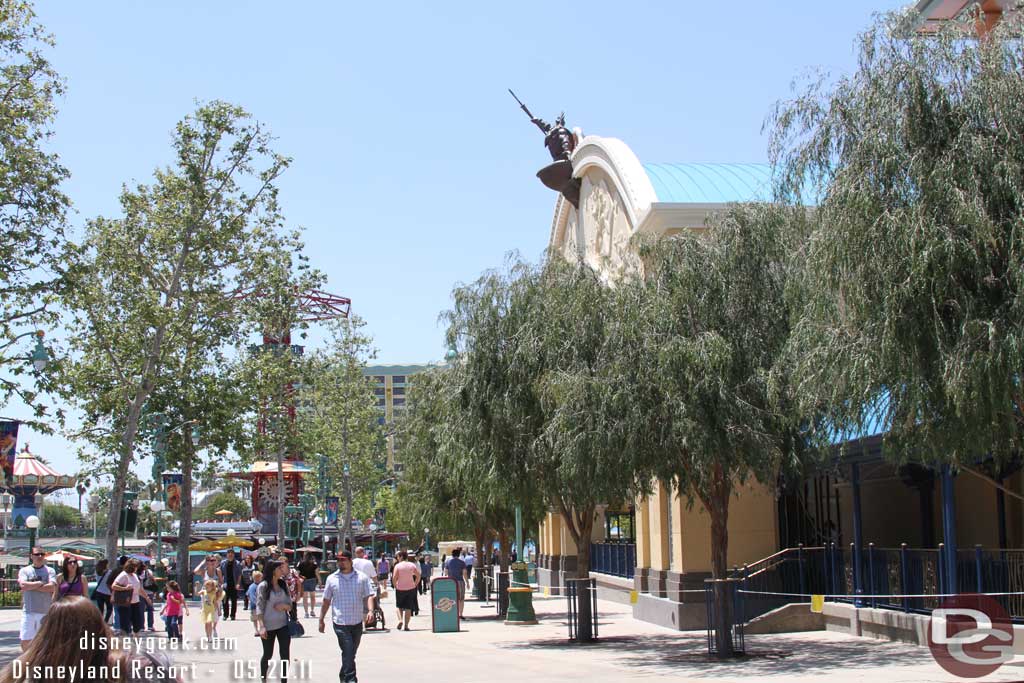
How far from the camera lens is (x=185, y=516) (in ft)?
139

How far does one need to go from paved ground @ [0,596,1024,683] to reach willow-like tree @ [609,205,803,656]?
1.36 metres

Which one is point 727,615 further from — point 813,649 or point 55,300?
point 55,300

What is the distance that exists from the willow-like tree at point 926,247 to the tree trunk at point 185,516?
102 feet

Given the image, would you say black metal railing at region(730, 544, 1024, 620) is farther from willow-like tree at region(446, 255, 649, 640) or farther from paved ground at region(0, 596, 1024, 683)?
willow-like tree at region(446, 255, 649, 640)

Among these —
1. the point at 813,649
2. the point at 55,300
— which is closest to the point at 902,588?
the point at 813,649

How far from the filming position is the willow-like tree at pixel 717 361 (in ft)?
50.7

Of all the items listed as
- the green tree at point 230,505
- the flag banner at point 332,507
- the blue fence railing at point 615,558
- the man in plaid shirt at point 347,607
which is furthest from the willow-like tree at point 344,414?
the green tree at point 230,505

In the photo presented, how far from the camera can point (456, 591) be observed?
22656 mm

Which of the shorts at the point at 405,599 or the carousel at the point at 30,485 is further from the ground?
the carousel at the point at 30,485

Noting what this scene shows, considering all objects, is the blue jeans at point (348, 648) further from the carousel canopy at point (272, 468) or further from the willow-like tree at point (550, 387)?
the carousel canopy at point (272, 468)

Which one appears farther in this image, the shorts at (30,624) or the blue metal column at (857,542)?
the blue metal column at (857,542)

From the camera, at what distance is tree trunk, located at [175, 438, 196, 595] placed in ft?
131

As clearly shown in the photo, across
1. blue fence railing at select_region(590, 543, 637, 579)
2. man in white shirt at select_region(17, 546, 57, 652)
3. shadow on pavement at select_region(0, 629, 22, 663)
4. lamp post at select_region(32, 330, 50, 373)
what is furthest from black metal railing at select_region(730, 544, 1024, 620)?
lamp post at select_region(32, 330, 50, 373)

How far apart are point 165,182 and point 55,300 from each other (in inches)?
486
